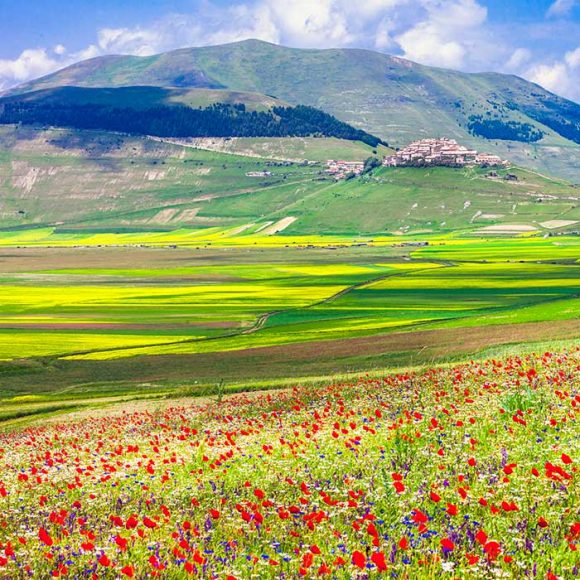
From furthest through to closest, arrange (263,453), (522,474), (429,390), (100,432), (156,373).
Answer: (156,373) → (100,432) → (429,390) → (263,453) → (522,474)

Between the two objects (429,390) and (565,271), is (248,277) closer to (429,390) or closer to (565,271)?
(565,271)

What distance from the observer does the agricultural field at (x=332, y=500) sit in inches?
413

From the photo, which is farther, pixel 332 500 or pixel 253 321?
pixel 253 321

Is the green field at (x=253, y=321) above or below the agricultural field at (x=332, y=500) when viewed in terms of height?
below

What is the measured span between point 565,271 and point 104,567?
151m

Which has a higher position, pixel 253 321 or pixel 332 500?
pixel 332 500

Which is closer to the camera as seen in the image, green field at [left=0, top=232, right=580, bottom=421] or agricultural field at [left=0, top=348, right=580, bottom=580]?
agricultural field at [left=0, top=348, right=580, bottom=580]

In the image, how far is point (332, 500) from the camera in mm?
13391

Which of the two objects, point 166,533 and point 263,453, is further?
point 263,453

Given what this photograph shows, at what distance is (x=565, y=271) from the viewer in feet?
501

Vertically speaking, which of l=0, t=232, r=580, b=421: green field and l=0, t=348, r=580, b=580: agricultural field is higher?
l=0, t=348, r=580, b=580: agricultural field

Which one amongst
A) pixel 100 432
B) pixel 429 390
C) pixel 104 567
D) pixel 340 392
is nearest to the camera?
pixel 104 567

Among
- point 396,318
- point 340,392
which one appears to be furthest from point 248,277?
point 340,392

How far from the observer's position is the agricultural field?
1048 centimetres
